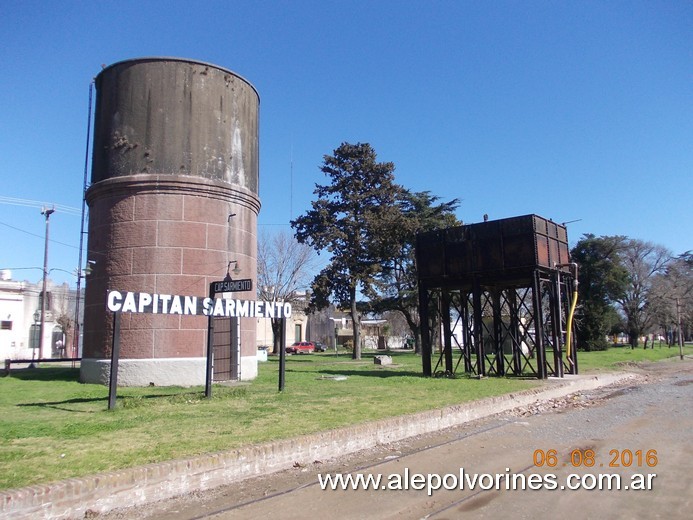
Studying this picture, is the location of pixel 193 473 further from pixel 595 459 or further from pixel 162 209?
pixel 162 209

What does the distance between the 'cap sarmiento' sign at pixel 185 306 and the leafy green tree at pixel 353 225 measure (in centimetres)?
2425

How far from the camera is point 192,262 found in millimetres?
18359

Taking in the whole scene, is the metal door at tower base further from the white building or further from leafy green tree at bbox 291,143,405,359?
the white building

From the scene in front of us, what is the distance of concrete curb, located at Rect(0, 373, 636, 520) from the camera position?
5949 millimetres

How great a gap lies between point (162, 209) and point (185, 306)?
5.72 metres

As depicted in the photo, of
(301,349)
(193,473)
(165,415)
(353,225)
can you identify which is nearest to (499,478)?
(193,473)

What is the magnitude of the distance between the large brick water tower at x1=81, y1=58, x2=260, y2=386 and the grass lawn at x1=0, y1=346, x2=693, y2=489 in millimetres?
1301

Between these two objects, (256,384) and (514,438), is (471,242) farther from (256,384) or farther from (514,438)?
(514,438)

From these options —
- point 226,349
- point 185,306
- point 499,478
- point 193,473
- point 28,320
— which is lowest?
point 499,478

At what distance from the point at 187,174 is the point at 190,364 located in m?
6.38

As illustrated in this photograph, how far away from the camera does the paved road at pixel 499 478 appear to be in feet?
20.7

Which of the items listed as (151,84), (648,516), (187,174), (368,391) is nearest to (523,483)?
(648,516)

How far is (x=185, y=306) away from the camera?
13766 millimetres

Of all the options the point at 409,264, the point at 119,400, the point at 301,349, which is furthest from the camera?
the point at 301,349
